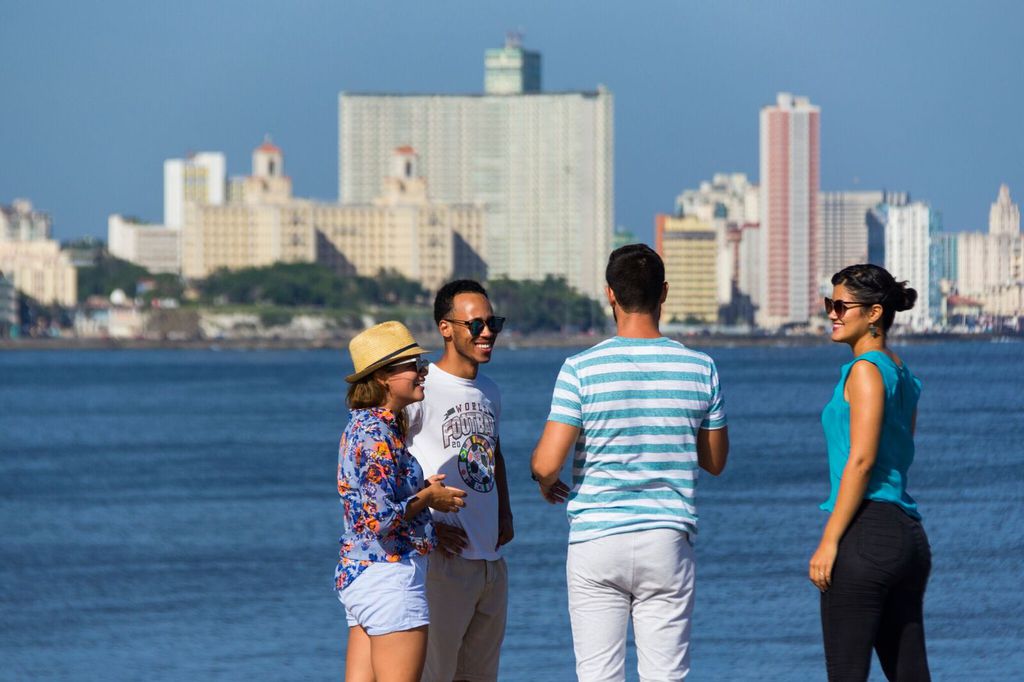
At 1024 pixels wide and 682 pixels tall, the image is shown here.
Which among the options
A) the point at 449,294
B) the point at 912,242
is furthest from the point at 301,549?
the point at 912,242

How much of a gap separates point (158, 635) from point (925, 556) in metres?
9.11

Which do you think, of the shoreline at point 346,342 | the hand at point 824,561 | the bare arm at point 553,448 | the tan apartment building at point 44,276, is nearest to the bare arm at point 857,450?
the hand at point 824,561

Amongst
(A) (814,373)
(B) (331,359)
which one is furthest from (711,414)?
(B) (331,359)

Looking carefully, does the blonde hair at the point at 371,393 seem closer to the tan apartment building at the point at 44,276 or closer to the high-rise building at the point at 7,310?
the high-rise building at the point at 7,310

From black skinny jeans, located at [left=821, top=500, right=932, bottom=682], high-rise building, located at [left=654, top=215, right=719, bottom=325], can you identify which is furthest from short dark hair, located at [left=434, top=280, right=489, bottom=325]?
high-rise building, located at [left=654, top=215, right=719, bottom=325]

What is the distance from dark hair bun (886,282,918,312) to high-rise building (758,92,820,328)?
154282 mm

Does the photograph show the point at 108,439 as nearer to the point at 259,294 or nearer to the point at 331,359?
the point at 331,359

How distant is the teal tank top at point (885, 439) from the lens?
15.2ft

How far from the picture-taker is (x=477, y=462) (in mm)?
5059

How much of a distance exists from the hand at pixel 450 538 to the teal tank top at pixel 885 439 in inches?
39.1

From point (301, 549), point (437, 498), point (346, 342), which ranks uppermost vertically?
point (437, 498)

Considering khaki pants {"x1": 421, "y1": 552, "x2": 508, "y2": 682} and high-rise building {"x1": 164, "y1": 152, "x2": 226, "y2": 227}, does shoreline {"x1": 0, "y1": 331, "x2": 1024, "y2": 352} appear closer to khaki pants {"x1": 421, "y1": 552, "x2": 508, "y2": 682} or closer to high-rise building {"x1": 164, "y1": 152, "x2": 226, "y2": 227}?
high-rise building {"x1": 164, "y1": 152, "x2": 226, "y2": 227}

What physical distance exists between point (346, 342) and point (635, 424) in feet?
383

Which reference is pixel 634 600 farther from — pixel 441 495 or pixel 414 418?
pixel 414 418
